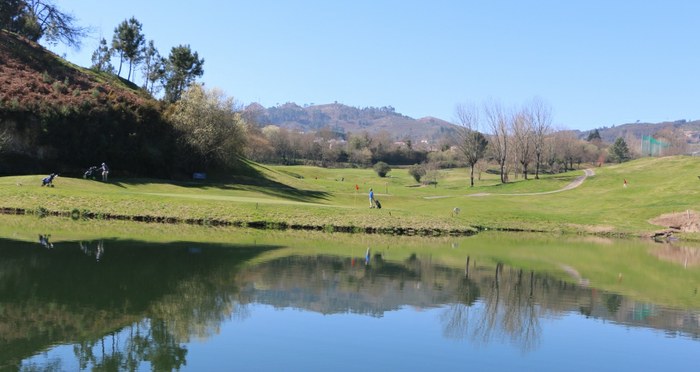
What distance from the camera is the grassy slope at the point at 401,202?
46.1 m

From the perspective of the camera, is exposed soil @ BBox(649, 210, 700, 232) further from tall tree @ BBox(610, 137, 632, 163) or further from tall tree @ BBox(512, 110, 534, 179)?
tall tree @ BBox(610, 137, 632, 163)

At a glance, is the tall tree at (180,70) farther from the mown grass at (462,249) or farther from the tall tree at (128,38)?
the mown grass at (462,249)

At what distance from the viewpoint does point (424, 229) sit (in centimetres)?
4897

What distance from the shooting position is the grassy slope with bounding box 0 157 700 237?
4606 centimetres

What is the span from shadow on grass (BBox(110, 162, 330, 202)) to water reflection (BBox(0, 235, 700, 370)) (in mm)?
28593

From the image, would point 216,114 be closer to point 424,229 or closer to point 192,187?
point 192,187

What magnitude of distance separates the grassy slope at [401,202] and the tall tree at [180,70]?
20660 mm

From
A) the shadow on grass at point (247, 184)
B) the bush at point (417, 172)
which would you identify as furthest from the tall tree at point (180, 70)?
the bush at point (417, 172)

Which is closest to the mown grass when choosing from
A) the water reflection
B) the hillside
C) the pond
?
the pond

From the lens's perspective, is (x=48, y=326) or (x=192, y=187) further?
(x=192, y=187)

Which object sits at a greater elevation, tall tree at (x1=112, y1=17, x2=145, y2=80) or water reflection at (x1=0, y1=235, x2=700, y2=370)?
tall tree at (x1=112, y1=17, x2=145, y2=80)

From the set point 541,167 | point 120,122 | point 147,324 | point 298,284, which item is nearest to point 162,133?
point 120,122

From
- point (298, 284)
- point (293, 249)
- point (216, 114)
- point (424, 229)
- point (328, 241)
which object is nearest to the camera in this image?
point (298, 284)

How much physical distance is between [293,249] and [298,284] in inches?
404
